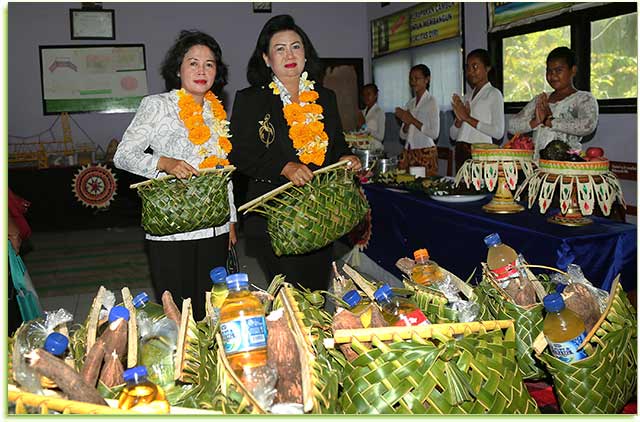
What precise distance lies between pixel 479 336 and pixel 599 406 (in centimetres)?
27

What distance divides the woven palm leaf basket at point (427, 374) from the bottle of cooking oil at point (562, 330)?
0.35 ft

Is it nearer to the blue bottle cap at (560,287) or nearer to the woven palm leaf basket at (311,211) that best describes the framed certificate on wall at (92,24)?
the woven palm leaf basket at (311,211)

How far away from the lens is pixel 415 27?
8.28 metres

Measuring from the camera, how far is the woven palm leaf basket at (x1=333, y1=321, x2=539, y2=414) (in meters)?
1.03

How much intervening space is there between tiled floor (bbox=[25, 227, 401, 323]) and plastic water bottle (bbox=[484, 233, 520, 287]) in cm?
171

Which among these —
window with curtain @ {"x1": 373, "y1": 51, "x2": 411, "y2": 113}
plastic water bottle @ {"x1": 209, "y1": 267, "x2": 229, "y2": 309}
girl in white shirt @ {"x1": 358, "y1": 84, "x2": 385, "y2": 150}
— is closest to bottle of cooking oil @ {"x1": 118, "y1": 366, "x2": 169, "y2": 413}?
plastic water bottle @ {"x1": 209, "y1": 267, "x2": 229, "y2": 309}

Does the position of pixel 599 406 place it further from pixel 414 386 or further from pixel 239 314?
pixel 239 314

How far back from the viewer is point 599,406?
1.19 m

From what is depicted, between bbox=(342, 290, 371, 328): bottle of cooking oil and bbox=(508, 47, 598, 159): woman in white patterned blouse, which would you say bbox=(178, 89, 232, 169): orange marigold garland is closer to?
bbox=(342, 290, 371, 328): bottle of cooking oil

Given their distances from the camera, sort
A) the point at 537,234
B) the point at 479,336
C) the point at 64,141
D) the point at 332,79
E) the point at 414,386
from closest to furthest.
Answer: the point at 414,386
the point at 479,336
the point at 537,234
the point at 64,141
the point at 332,79

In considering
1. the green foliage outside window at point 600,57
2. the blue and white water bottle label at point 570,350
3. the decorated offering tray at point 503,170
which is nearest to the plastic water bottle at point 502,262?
the blue and white water bottle label at point 570,350

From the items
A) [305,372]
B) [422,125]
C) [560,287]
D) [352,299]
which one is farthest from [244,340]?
[422,125]

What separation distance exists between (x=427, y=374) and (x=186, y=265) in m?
1.50

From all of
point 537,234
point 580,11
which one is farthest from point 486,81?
point 537,234
